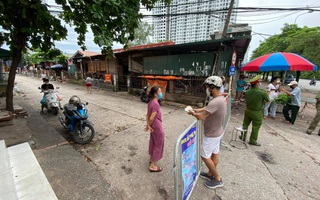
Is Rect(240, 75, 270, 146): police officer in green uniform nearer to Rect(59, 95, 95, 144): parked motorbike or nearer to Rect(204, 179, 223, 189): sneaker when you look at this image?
Rect(204, 179, 223, 189): sneaker

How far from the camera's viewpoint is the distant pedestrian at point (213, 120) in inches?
75.9

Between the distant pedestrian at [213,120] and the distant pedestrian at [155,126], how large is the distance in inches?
26.4

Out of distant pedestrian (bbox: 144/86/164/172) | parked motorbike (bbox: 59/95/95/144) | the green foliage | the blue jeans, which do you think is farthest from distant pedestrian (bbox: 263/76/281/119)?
parked motorbike (bbox: 59/95/95/144)

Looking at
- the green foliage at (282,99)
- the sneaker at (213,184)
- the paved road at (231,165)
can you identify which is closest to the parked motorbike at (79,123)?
the paved road at (231,165)

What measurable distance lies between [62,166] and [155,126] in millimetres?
1902

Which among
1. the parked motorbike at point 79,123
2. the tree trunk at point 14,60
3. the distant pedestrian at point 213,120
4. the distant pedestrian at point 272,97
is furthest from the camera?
the distant pedestrian at point 272,97

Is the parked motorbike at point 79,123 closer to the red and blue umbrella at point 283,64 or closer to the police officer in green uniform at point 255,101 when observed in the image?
the police officer in green uniform at point 255,101

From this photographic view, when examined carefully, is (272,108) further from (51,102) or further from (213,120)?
(51,102)

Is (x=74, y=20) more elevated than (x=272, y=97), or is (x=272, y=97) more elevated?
(x=74, y=20)

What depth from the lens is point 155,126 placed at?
244 cm

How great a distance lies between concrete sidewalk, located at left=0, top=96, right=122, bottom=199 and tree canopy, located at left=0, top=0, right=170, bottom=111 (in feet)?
7.43

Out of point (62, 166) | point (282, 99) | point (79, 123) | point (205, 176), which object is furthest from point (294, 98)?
point (62, 166)

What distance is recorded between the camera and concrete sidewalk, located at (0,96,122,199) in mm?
2076

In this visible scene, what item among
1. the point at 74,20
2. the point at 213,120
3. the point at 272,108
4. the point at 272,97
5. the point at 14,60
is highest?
the point at 74,20
